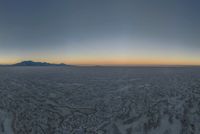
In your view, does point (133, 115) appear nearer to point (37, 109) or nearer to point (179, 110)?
point (179, 110)

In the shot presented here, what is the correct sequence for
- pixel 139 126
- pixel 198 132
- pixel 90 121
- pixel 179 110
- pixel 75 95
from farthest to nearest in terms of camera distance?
pixel 75 95 < pixel 179 110 < pixel 90 121 < pixel 139 126 < pixel 198 132

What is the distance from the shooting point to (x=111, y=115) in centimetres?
2078

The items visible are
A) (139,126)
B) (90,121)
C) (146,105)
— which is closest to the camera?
(139,126)

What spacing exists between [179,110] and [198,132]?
4.30 meters

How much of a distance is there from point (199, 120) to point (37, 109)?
53.7ft

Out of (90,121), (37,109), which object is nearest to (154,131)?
(90,121)

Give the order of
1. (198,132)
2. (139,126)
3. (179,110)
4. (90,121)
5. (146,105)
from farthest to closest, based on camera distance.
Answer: (146,105)
(179,110)
(90,121)
(139,126)
(198,132)

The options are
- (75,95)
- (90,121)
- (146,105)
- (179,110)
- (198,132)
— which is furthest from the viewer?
(75,95)

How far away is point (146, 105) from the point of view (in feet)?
75.0

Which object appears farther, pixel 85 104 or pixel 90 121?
pixel 85 104

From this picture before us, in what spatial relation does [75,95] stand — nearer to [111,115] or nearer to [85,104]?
[85,104]

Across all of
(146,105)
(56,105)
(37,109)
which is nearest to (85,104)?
(56,105)

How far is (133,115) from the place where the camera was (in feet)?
67.4

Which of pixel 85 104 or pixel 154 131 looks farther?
pixel 85 104
